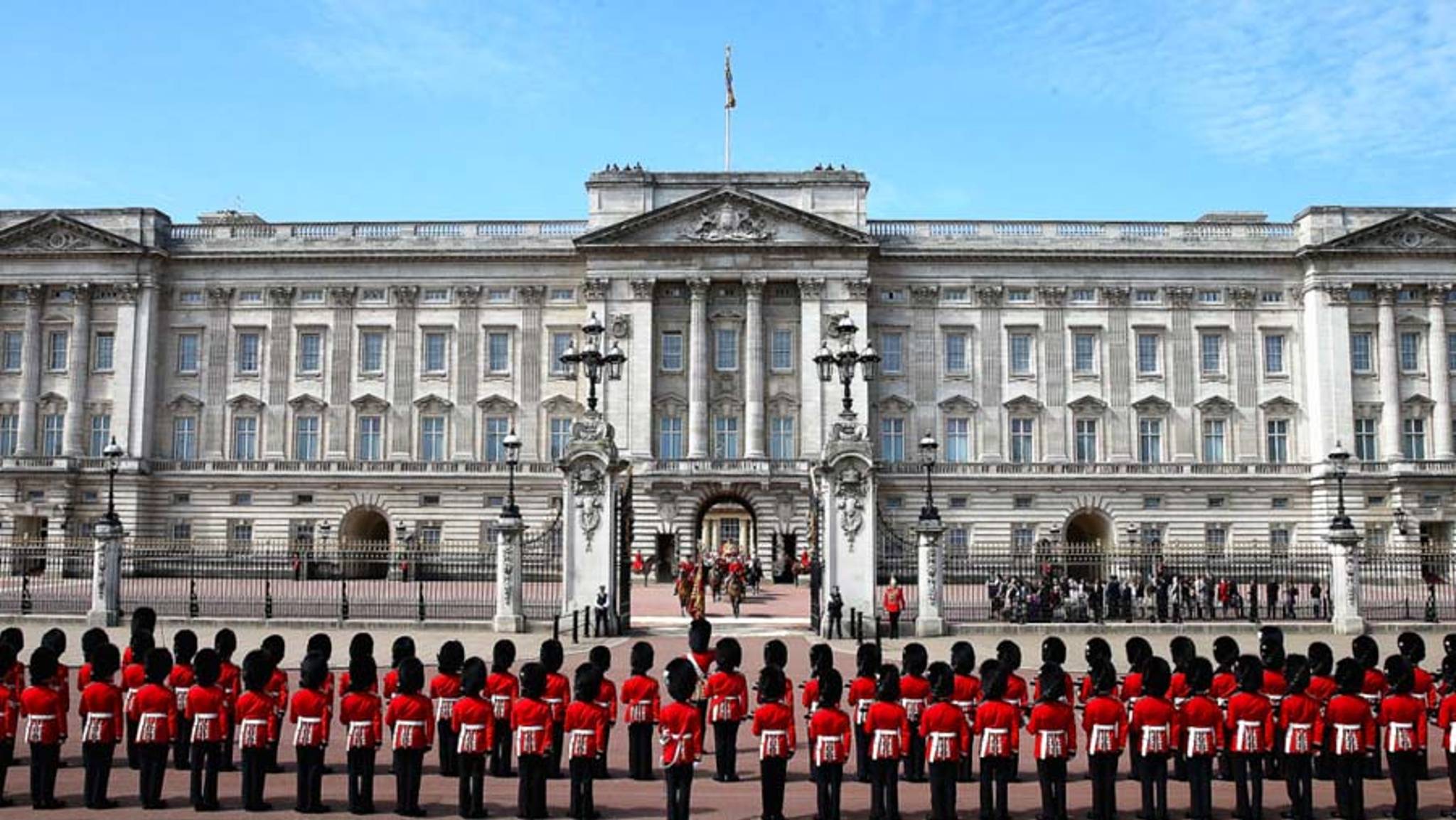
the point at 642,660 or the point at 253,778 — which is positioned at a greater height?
the point at 642,660

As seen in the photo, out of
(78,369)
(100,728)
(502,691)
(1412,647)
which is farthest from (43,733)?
(78,369)

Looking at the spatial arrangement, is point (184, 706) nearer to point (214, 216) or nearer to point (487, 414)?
point (487, 414)

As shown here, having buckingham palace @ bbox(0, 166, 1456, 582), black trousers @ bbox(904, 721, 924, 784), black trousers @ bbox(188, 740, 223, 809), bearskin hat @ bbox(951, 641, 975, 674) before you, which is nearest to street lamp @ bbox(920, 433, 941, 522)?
black trousers @ bbox(904, 721, 924, 784)

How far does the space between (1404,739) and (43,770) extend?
41.0ft

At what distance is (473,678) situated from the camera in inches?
452

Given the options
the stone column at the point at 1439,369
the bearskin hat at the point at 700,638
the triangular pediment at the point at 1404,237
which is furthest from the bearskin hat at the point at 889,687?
the stone column at the point at 1439,369

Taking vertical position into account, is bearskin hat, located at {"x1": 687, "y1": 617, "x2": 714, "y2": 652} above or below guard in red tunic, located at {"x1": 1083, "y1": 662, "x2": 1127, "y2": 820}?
above

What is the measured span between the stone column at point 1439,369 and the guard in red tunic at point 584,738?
52647mm

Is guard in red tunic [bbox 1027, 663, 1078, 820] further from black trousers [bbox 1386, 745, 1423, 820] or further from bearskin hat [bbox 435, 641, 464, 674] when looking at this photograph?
bearskin hat [bbox 435, 641, 464, 674]

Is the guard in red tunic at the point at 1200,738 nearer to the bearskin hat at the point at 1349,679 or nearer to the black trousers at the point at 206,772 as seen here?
the bearskin hat at the point at 1349,679

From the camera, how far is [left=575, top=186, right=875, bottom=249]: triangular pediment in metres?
53.6

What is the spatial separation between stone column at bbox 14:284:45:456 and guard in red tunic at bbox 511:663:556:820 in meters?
52.3

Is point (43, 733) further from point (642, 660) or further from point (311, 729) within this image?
point (642, 660)

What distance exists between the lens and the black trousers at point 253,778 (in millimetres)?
11297
